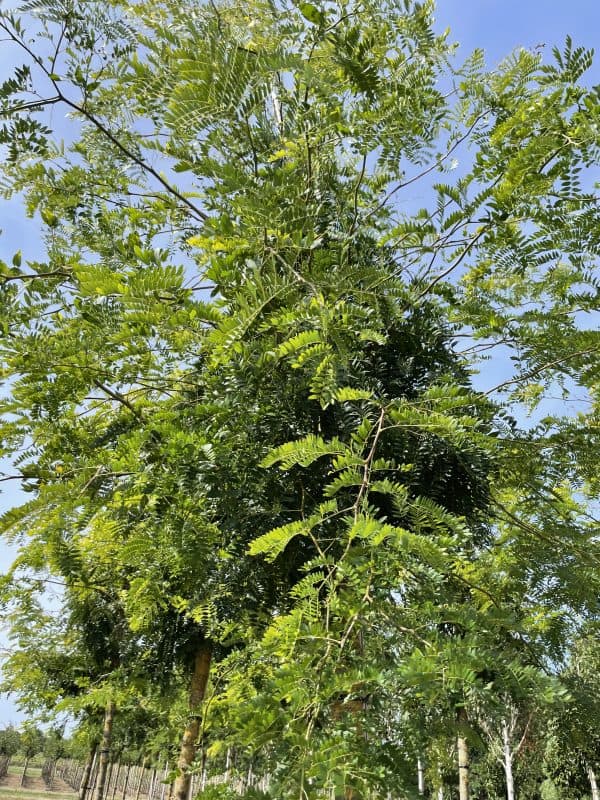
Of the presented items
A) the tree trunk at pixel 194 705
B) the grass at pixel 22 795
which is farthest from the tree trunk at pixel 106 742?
the grass at pixel 22 795

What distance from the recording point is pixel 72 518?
182cm

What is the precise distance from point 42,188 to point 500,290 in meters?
2.05

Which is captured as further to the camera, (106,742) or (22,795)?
(22,795)

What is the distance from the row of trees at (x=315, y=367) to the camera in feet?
3.88

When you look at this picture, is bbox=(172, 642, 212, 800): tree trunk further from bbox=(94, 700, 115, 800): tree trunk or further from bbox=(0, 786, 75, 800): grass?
bbox=(0, 786, 75, 800): grass

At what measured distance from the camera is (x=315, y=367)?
1583 millimetres

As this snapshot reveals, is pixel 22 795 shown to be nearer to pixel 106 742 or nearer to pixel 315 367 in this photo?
pixel 106 742

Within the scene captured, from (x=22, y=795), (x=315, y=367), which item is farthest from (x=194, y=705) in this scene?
(x=22, y=795)

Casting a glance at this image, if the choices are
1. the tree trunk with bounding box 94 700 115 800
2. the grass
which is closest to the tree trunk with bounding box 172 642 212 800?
the tree trunk with bounding box 94 700 115 800

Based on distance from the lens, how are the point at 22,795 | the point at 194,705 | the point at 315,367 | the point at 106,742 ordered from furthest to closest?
the point at 22,795, the point at 106,742, the point at 194,705, the point at 315,367

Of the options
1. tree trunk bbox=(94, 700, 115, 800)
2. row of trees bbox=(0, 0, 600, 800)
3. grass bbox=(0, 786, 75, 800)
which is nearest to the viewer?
row of trees bbox=(0, 0, 600, 800)

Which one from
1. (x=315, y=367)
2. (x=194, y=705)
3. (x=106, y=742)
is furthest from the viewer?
(x=106, y=742)

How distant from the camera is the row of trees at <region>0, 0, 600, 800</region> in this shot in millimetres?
1184

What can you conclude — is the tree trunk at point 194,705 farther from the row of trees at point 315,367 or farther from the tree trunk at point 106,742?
the row of trees at point 315,367
